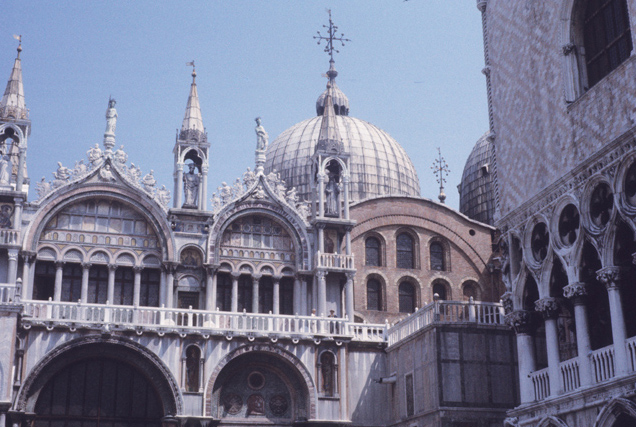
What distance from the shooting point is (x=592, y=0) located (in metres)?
23.1

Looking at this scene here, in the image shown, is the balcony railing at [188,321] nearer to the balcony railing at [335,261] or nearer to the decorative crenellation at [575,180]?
the balcony railing at [335,261]

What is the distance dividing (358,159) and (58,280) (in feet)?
67.2

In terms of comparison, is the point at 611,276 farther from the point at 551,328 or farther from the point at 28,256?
the point at 28,256

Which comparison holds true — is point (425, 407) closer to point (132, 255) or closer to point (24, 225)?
point (132, 255)

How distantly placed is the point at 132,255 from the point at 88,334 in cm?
434

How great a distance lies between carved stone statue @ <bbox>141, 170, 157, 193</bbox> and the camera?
33.0 m

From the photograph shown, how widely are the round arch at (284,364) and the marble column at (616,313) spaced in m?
12.7

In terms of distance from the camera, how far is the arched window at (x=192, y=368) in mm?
29469

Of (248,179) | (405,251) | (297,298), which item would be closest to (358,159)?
(405,251)

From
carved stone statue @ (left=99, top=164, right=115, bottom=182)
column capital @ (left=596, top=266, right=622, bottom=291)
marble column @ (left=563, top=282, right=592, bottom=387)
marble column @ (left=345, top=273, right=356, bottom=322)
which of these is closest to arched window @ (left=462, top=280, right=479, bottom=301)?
marble column @ (left=345, top=273, right=356, bottom=322)

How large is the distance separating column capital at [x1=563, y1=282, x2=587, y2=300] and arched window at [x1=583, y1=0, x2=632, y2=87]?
16.9 feet

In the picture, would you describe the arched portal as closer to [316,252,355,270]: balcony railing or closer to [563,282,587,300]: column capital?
[316,252,355,270]: balcony railing

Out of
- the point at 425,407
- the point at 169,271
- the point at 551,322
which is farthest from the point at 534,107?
the point at 169,271

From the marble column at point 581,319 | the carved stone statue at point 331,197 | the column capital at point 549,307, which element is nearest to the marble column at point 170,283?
the carved stone statue at point 331,197
